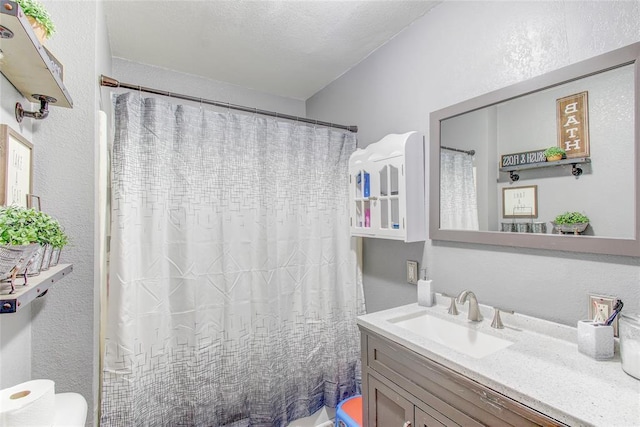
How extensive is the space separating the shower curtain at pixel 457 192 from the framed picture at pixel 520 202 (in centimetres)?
15

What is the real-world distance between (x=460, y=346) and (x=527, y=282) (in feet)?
1.31

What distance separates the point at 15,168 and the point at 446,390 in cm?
156

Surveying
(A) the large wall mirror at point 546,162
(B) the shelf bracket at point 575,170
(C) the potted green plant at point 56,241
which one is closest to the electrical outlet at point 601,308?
(A) the large wall mirror at point 546,162

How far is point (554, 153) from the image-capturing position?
1.19m

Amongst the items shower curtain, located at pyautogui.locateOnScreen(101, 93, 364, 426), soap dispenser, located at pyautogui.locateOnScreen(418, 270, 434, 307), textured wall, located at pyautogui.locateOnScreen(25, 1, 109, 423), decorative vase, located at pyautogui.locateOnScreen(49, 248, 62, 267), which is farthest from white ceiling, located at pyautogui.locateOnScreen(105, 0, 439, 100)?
soap dispenser, located at pyautogui.locateOnScreen(418, 270, 434, 307)

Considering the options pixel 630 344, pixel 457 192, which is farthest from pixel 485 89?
pixel 630 344

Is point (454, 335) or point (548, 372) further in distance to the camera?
point (454, 335)

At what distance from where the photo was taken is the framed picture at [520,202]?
4.15 ft

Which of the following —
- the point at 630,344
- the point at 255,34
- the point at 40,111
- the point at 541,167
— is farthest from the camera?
the point at 255,34

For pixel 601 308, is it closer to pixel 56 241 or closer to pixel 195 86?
pixel 56 241

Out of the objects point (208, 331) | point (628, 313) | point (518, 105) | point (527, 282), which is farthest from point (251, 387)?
point (518, 105)

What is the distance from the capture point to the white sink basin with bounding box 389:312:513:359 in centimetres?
127

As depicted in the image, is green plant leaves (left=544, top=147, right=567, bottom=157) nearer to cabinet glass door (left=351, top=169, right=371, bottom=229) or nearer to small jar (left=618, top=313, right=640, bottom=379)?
small jar (left=618, top=313, right=640, bottom=379)

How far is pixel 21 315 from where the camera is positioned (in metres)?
1.00
